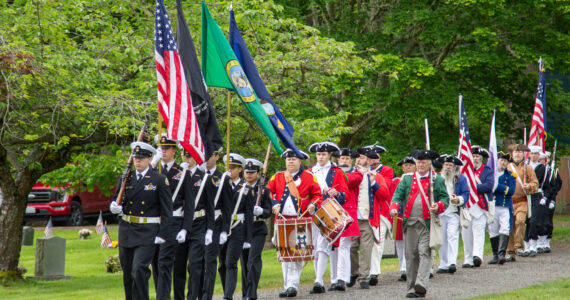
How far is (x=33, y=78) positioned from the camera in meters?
12.1

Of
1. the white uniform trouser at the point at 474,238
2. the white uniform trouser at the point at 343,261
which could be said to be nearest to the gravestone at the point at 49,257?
the white uniform trouser at the point at 343,261

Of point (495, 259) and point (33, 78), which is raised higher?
point (33, 78)

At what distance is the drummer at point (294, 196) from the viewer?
460 inches

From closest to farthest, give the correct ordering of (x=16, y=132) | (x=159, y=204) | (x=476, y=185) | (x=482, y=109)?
(x=159, y=204)
(x=16, y=132)
(x=476, y=185)
(x=482, y=109)

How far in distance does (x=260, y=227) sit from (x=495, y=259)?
6.09 m

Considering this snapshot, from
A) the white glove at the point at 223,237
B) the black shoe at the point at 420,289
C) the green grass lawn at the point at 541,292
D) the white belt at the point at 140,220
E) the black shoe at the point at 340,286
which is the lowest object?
the black shoe at the point at 340,286

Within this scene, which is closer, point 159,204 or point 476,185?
point 159,204

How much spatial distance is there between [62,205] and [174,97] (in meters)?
21.1

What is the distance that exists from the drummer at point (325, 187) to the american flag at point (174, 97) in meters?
2.85

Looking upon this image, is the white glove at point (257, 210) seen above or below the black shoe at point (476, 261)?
above

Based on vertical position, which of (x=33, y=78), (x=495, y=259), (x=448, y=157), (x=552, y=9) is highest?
(x=552, y=9)

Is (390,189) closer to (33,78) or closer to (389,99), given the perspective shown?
(33,78)

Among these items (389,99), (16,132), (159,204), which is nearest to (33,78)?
(16,132)

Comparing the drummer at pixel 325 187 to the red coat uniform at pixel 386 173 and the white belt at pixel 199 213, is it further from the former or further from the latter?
the white belt at pixel 199 213
